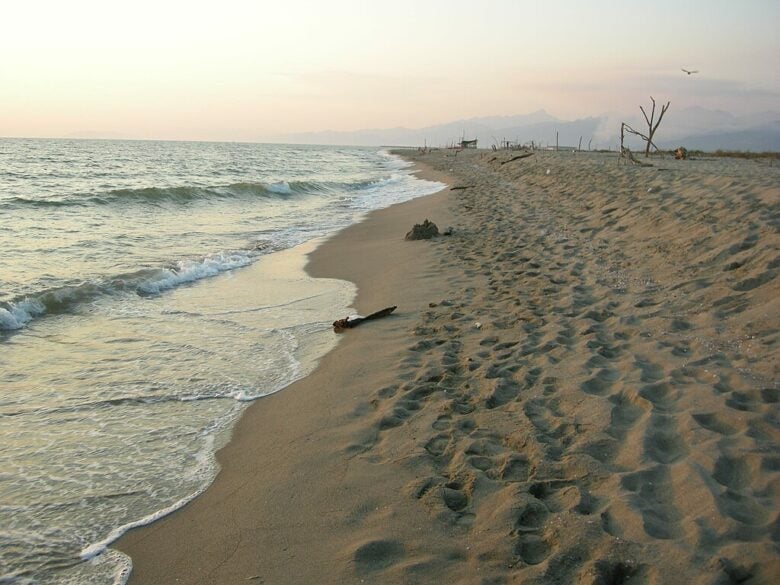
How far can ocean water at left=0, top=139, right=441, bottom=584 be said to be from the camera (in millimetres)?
2979

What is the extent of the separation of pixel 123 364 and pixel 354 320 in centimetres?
239

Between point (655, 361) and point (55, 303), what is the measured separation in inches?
280

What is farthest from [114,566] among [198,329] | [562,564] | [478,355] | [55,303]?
[55,303]

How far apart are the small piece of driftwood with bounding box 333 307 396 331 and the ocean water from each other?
0.17m

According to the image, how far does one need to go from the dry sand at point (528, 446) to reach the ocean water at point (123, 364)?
30 centimetres

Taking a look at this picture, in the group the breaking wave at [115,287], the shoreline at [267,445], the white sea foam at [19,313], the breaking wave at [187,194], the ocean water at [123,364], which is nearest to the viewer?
the shoreline at [267,445]

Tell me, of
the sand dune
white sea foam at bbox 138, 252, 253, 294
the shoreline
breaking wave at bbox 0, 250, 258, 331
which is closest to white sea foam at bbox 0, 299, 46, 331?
breaking wave at bbox 0, 250, 258, 331

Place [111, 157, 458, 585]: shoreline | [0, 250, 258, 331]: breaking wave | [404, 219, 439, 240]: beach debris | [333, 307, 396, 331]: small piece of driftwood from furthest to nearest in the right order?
[404, 219, 439, 240]: beach debris < [0, 250, 258, 331]: breaking wave < [333, 307, 396, 331]: small piece of driftwood < [111, 157, 458, 585]: shoreline

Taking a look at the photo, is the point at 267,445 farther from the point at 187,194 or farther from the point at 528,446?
the point at 187,194

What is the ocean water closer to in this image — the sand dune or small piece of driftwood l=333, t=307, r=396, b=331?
small piece of driftwood l=333, t=307, r=396, b=331

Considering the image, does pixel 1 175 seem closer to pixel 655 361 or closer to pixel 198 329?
pixel 198 329

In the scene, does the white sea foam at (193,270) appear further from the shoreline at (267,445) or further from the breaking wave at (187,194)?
the breaking wave at (187,194)

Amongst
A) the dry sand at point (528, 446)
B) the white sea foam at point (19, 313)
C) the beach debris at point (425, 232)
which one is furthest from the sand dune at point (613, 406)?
the white sea foam at point (19, 313)

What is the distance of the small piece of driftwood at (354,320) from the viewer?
595 centimetres
